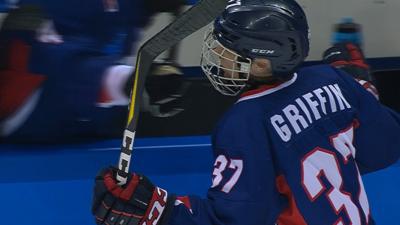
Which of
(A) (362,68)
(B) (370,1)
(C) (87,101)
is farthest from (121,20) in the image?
(B) (370,1)

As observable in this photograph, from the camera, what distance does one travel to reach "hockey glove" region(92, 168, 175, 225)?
4.15 ft

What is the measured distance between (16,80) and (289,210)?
68 cm

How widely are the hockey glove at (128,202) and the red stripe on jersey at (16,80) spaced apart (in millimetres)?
Answer: 444

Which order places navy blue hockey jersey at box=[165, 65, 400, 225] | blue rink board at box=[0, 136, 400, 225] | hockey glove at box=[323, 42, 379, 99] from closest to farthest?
1. navy blue hockey jersey at box=[165, 65, 400, 225]
2. blue rink board at box=[0, 136, 400, 225]
3. hockey glove at box=[323, 42, 379, 99]

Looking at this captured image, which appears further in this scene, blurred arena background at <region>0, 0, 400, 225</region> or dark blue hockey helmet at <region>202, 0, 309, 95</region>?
blurred arena background at <region>0, 0, 400, 225</region>

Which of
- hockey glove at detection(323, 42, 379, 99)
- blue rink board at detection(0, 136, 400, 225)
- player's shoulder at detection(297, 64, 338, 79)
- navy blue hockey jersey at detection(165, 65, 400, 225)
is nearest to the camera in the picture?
navy blue hockey jersey at detection(165, 65, 400, 225)

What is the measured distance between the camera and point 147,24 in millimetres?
1997

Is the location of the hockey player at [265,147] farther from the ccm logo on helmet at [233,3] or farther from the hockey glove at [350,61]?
the hockey glove at [350,61]

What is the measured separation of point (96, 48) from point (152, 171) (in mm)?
309

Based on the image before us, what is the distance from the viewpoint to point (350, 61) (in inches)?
72.9

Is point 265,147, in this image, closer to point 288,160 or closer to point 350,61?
point 288,160

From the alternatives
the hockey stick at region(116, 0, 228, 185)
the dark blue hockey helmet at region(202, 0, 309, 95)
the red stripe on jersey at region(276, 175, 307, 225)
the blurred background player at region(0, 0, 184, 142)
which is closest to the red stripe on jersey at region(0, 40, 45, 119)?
the blurred background player at region(0, 0, 184, 142)

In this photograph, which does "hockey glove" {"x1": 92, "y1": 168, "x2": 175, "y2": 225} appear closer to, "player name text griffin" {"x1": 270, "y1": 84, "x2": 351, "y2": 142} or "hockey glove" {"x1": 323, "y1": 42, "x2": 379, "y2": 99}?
"player name text griffin" {"x1": 270, "y1": 84, "x2": 351, "y2": 142}

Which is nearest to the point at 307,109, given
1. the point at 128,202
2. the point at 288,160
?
the point at 288,160
